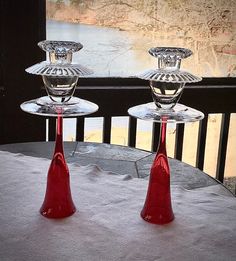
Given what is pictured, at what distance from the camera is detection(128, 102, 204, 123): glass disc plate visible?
36.5 inches

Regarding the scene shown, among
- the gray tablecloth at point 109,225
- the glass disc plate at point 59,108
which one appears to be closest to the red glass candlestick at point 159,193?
the gray tablecloth at point 109,225

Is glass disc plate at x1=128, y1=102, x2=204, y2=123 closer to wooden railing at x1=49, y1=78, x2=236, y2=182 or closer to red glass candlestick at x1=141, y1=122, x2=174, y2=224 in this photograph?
red glass candlestick at x1=141, y1=122, x2=174, y2=224

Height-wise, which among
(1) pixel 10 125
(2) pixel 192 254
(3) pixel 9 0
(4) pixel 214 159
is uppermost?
(3) pixel 9 0

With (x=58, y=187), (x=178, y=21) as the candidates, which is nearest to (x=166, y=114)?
(x=58, y=187)

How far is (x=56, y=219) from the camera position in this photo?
98 cm

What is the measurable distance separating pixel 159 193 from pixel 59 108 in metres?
0.32

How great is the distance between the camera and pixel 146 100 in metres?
2.29

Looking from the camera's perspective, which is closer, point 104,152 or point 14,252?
point 14,252

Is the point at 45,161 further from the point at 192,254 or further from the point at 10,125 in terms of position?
the point at 10,125

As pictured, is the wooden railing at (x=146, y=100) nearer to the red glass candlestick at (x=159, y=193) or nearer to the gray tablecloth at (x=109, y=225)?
the gray tablecloth at (x=109, y=225)

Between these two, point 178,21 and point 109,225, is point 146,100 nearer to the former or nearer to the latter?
point 178,21

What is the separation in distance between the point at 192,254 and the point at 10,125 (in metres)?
1.57

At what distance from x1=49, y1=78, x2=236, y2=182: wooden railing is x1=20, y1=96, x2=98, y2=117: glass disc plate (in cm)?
124

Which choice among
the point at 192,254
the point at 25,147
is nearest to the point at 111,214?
the point at 192,254
